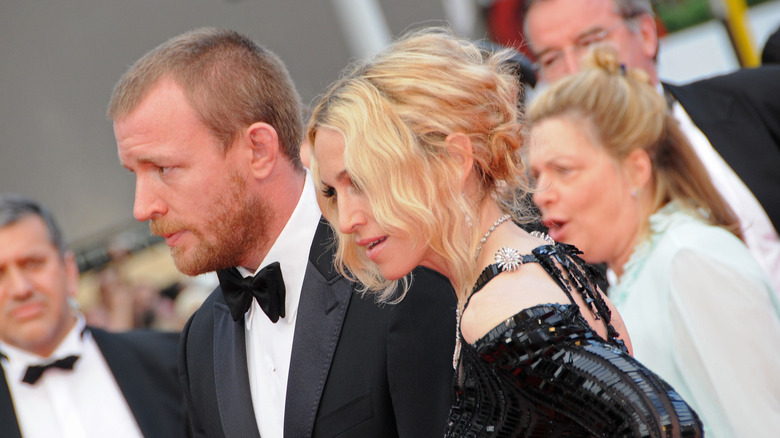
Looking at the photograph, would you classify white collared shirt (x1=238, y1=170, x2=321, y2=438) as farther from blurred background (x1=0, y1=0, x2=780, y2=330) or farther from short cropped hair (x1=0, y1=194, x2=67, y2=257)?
blurred background (x1=0, y1=0, x2=780, y2=330)

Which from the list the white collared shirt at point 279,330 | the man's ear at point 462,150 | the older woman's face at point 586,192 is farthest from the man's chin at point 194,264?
the older woman's face at point 586,192

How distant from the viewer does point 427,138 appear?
65.0 inches

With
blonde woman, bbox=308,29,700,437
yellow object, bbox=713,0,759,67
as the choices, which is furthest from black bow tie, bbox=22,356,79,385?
yellow object, bbox=713,0,759,67

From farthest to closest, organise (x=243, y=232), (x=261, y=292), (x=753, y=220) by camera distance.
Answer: (x=753, y=220) < (x=243, y=232) < (x=261, y=292)

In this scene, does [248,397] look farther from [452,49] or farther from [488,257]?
[452,49]

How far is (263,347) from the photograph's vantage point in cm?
229

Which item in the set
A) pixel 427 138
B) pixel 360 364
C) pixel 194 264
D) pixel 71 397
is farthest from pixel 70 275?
pixel 427 138

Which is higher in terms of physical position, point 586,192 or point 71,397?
point 586,192

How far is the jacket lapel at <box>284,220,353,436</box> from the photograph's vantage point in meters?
1.96

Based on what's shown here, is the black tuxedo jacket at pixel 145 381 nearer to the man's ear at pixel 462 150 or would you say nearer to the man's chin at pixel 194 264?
the man's chin at pixel 194 264

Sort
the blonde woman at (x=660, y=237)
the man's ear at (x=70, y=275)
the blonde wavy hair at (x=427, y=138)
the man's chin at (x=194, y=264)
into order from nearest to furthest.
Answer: the blonde wavy hair at (x=427, y=138) → the man's chin at (x=194, y=264) → the blonde woman at (x=660, y=237) → the man's ear at (x=70, y=275)

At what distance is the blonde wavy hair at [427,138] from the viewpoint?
1640mm

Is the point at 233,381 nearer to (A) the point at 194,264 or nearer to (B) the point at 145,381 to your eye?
(A) the point at 194,264

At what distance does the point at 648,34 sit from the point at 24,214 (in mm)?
3025
